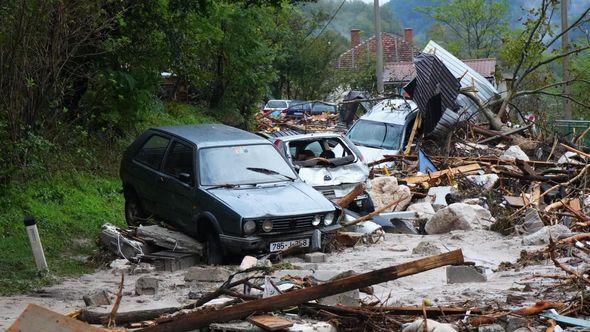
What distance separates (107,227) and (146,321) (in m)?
4.66

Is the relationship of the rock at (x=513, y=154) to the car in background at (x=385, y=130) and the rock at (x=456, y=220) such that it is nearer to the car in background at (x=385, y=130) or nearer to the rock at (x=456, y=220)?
the car in background at (x=385, y=130)

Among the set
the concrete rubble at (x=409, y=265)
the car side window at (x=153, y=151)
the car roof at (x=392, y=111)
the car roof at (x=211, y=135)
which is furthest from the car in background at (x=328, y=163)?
the car roof at (x=392, y=111)

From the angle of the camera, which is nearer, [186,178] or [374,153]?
[186,178]

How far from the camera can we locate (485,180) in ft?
57.0

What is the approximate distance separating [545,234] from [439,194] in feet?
14.1

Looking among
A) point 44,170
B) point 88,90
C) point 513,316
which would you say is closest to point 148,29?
point 88,90

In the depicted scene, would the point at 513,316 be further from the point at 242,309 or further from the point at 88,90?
the point at 88,90

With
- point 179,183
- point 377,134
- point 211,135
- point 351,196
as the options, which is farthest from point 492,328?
point 377,134

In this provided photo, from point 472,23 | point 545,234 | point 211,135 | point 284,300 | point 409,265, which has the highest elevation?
point 211,135

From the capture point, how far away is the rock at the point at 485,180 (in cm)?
1708

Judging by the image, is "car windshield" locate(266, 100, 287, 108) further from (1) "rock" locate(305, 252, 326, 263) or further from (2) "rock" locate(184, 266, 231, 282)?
(2) "rock" locate(184, 266, 231, 282)

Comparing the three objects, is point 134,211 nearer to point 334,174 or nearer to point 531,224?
point 334,174

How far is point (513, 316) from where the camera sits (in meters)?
7.02

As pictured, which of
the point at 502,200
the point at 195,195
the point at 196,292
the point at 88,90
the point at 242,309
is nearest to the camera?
the point at 242,309
